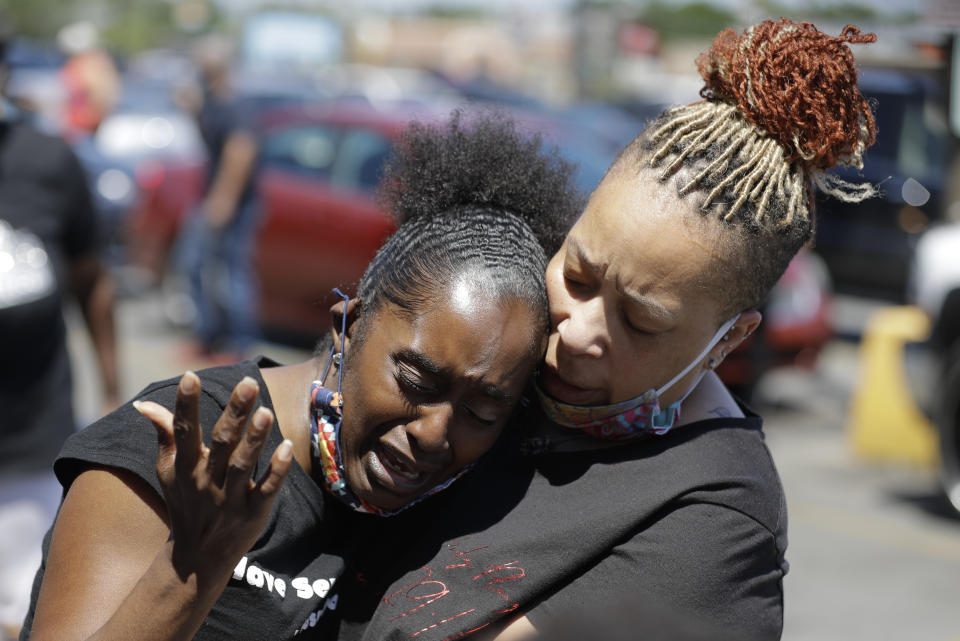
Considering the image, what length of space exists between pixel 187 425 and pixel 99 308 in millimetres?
2796

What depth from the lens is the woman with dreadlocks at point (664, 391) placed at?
1.76 meters

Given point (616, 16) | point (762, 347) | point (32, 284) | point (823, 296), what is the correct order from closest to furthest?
point (32, 284) < point (762, 347) < point (823, 296) < point (616, 16)

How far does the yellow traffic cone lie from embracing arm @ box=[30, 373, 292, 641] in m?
5.86

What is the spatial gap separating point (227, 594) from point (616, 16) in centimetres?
2372

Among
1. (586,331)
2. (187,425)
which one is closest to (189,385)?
(187,425)

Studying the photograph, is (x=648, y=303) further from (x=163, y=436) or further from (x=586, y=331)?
(x=163, y=436)

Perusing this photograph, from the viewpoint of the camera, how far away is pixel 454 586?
179 cm

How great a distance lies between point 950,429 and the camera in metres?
5.93

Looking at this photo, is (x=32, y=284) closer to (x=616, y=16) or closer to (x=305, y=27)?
(x=616, y=16)

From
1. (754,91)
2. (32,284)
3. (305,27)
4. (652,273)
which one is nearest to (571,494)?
(652,273)

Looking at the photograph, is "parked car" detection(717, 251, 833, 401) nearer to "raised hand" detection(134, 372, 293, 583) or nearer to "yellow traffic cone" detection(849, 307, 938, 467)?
"yellow traffic cone" detection(849, 307, 938, 467)

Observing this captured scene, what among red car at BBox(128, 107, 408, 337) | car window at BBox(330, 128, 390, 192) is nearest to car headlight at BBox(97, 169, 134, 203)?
red car at BBox(128, 107, 408, 337)

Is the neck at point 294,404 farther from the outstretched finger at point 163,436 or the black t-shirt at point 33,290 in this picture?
the black t-shirt at point 33,290

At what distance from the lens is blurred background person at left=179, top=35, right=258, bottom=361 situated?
8391mm
